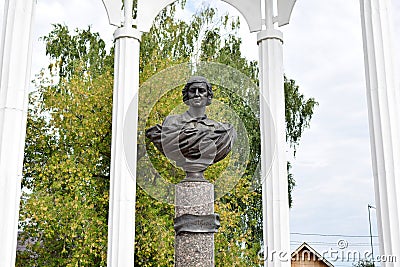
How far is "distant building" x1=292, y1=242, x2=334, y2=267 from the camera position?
1055 centimetres

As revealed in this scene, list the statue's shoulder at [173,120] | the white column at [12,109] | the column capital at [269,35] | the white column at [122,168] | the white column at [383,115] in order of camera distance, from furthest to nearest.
Result: the column capital at [269,35] → the white column at [122,168] → the statue's shoulder at [173,120] → the white column at [12,109] → the white column at [383,115]

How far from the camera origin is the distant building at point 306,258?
34.6 ft

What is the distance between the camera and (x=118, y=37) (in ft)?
24.5

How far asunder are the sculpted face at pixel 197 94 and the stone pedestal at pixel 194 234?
36.1 inches

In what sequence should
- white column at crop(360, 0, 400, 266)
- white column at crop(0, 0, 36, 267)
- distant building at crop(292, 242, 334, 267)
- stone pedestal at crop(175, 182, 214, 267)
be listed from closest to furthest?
white column at crop(360, 0, 400, 266), white column at crop(0, 0, 36, 267), stone pedestal at crop(175, 182, 214, 267), distant building at crop(292, 242, 334, 267)

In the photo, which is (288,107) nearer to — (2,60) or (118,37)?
(118,37)

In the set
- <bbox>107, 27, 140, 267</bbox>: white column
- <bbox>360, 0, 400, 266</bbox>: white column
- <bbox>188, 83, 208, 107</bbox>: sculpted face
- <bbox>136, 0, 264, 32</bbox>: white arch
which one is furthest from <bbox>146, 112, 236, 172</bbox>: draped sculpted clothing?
<bbox>136, 0, 264, 32</bbox>: white arch

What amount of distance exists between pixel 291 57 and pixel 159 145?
24.3 feet

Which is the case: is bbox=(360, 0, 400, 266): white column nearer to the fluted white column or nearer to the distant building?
the fluted white column

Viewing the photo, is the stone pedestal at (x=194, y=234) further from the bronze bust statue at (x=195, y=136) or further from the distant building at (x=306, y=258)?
the distant building at (x=306, y=258)

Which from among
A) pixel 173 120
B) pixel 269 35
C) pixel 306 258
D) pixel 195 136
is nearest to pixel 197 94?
pixel 173 120

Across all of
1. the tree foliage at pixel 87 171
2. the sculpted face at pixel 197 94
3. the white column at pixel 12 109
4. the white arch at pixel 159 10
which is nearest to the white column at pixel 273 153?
the white arch at pixel 159 10

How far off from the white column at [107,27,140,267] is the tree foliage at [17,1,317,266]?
196 centimetres

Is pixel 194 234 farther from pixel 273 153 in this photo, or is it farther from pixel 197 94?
pixel 273 153
